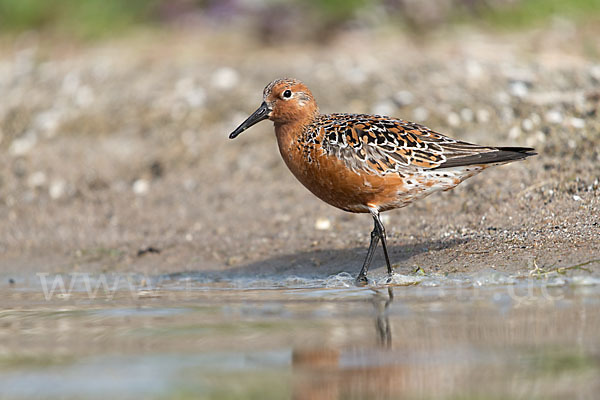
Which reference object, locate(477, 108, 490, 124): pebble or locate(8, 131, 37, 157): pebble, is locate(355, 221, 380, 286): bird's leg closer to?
locate(477, 108, 490, 124): pebble

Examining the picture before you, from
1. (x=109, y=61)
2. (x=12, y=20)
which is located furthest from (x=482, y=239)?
(x=12, y=20)

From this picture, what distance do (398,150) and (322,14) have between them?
686 centimetres

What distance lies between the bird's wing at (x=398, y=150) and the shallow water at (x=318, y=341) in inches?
37.6

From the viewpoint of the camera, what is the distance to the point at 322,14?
1406 cm

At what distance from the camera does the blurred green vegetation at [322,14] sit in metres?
13.8

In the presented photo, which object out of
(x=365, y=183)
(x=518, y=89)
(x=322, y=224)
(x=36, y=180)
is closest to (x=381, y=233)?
(x=365, y=183)

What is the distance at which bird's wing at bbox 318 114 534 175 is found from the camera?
24.8 feet

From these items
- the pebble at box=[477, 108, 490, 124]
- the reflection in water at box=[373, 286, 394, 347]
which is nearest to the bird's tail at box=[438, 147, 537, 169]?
the reflection in water at box=[373, 286, 394, 347]

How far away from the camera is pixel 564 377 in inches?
173

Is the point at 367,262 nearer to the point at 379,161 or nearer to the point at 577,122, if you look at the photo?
the point at 379,161

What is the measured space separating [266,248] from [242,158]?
2310mm

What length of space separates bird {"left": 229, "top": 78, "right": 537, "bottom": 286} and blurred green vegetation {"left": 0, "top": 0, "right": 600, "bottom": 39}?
626cm

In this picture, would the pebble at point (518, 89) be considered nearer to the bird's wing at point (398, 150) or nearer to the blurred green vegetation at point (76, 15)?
the bird's wing at point (398, 150)

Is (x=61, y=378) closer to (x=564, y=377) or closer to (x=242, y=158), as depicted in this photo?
(x=564, y=377)
